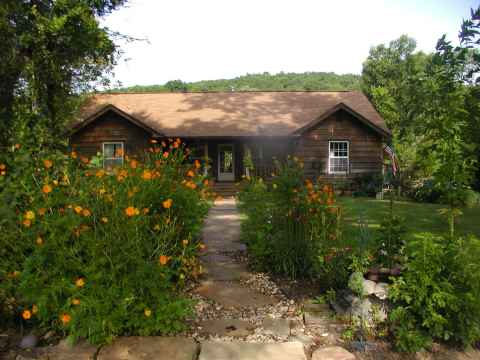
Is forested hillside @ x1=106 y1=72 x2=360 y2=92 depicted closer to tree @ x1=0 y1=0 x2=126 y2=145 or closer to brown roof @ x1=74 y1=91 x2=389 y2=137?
brown roof @ x1=74 y1=91 x2=389 y2=137

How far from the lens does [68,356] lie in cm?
315

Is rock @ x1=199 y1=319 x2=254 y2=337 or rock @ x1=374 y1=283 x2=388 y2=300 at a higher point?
rock @ x1=374 y1=283 x2=388 y2=300

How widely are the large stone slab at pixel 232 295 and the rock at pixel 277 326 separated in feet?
1.56

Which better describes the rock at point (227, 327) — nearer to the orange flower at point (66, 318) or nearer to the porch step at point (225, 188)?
the orange flower at point (66, 318)

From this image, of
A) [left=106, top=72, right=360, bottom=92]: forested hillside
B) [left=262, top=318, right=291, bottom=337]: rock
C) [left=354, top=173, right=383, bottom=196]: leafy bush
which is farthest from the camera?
[left=106, top=72, right=360, bottom=92]: forested hillside

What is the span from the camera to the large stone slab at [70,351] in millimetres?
3143

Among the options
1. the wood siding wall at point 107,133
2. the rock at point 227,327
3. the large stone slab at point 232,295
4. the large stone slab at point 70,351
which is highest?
the wood siding wall at point 107,133

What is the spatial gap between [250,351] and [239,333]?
→ 18.9 inches

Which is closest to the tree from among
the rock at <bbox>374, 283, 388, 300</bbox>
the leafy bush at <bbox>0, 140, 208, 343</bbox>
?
the leafy bush at <bbox>0, 140, 208, 343</bbox>

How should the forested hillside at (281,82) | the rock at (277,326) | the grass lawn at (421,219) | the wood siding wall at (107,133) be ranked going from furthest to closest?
the forested hillside at (281,82)
the wood siding wall at (107,133)
the grass lawn at (421,219)
the rock at (277,326)

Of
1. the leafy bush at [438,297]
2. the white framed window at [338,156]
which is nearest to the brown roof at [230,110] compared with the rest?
the white framed window at [338,156]

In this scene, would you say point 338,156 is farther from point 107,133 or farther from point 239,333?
point 239,333

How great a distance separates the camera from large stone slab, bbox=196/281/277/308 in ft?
14.8

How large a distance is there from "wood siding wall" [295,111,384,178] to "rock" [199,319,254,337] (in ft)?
51.7
